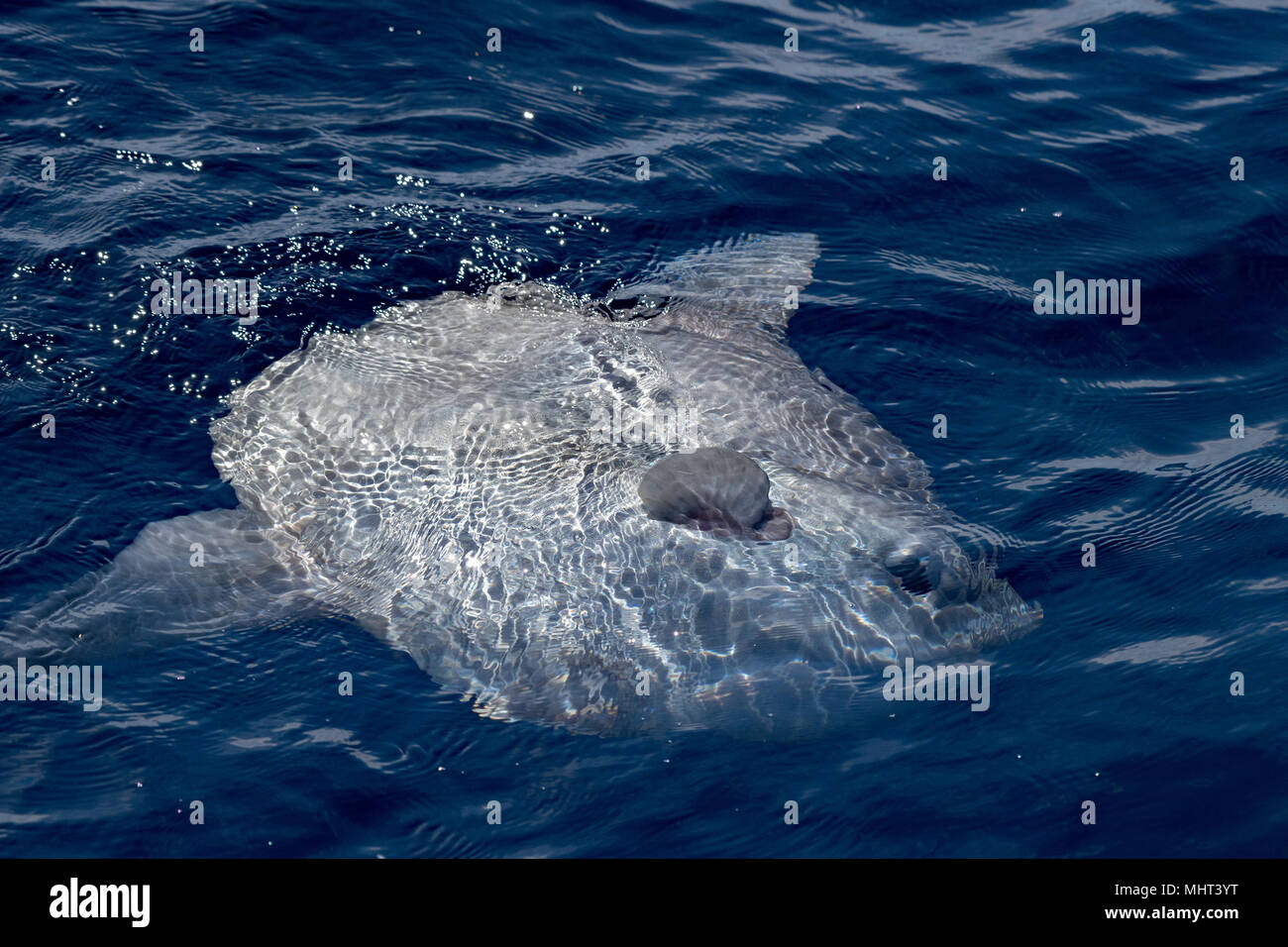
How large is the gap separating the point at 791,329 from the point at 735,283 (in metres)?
0.70

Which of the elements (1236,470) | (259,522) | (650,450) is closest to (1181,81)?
(1236,470)

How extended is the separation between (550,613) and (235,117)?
7035mm

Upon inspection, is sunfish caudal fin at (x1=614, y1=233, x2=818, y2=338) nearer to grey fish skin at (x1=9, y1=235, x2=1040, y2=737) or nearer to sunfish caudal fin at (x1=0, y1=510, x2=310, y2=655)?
grey fish skin at (x1=9, y1=235, x2=1040, y2=737)

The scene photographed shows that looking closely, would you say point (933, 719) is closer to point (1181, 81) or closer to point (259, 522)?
point (259, 522)

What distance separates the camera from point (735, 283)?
10.1 meters

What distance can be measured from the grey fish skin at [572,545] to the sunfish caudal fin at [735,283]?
733mm

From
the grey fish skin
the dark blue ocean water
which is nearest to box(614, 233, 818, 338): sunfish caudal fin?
the dark blue ocean water

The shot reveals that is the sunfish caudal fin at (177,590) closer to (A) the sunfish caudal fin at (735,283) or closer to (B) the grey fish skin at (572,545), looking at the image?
(B) the grey fish skin at (572,545)

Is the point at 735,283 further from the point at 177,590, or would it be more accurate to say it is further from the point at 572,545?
the point at 177,590

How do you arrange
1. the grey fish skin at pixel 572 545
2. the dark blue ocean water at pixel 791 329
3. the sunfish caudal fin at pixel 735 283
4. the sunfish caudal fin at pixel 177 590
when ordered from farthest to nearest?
the sunfish caudal fin at pixel 735 283 → the sunfish caudal fin at pixel 177 590 → the grey fish skin at pixel 572 545 → the dark blue ocean water at pixel 791 329

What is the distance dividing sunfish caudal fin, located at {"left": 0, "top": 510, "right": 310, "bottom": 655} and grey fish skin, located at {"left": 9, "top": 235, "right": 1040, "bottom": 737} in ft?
0.05

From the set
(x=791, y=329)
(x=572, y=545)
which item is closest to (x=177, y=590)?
(x=572, y=545)

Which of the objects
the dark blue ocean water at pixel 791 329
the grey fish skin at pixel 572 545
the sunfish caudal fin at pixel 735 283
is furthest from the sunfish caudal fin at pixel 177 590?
the sunfish caudal fin at pixel 735 283

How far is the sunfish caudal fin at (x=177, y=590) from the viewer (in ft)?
23.1
